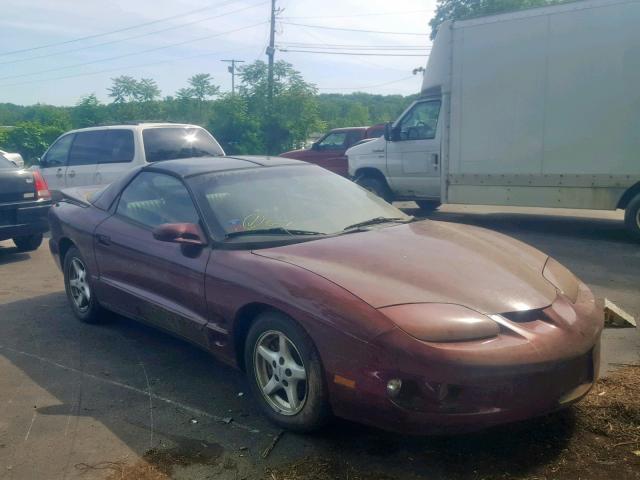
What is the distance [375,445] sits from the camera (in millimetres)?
3256

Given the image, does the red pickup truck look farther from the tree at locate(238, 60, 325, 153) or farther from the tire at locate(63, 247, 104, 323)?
the tire at locate(63, 247, 104, 323)

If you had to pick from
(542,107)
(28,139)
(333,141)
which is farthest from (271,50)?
(542,107)

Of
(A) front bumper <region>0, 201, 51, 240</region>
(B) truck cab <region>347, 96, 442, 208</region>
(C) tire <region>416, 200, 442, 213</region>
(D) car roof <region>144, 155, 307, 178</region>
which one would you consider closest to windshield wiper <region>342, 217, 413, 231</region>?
(D) car roof <region>144, 155, 307, 178</region>

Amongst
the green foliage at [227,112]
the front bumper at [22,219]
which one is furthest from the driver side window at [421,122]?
the green foliage at [227,112]

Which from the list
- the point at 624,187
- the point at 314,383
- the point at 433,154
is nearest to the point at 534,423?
the point at 314,383

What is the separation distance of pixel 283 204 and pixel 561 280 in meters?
1.80

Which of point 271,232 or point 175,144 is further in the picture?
point 175,144

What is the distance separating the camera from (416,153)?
11023 mm

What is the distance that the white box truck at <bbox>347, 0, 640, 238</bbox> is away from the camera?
27.5 feet

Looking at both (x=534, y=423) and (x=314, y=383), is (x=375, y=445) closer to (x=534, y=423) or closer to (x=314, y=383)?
(x=314, y=383)

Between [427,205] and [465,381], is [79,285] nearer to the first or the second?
[465,381]

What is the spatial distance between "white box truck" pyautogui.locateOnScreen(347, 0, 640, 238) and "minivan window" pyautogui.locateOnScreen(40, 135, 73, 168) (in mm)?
6179

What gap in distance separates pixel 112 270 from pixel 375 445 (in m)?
2.62

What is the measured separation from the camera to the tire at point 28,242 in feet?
29.3
